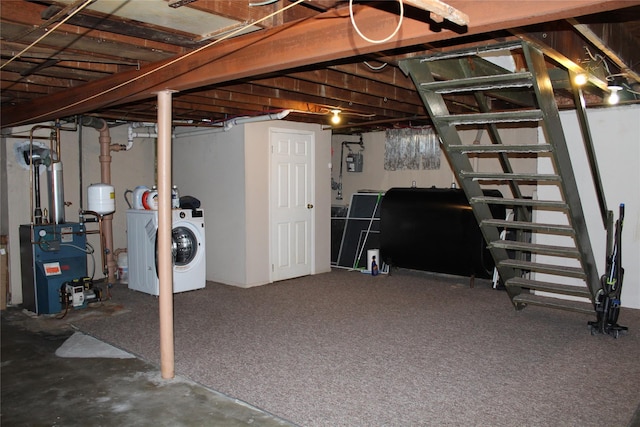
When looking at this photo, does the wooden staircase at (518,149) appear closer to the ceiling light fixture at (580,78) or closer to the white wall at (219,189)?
the ceiling light fixture at (580,78)

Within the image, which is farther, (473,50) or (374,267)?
(374,267)

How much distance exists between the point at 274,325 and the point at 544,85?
320 cm

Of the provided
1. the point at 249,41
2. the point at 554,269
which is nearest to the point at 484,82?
the point at 249,41

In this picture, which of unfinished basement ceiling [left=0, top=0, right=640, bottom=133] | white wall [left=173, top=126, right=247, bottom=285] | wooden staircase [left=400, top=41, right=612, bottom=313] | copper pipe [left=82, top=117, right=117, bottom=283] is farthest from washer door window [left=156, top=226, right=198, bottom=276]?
wooden staircase [left=400, top=41, right=612, bottom=313]

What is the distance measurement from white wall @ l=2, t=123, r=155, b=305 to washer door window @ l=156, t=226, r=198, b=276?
1397 millimetres

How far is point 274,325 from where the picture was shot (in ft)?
16.2

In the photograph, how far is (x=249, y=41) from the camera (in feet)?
9.11

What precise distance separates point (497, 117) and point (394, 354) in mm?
2038

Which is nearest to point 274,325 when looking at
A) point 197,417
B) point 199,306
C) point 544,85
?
point 199,306

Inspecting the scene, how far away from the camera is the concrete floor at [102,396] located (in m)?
3.05

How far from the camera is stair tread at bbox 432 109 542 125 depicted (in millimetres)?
3262

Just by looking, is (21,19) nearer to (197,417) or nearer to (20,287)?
(197,417)

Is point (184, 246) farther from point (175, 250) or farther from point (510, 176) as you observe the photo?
point (510, 176)

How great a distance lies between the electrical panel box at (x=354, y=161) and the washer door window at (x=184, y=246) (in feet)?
11.9
